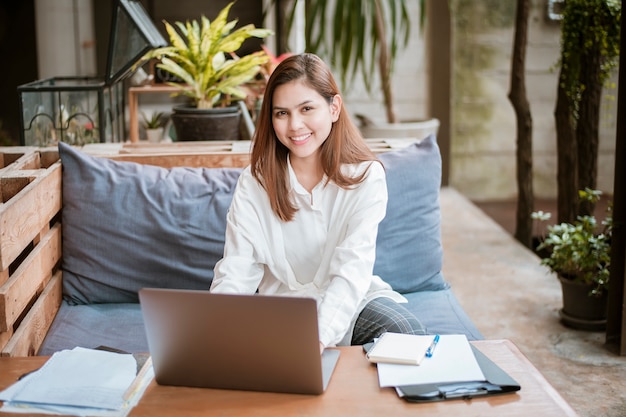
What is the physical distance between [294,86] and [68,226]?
859 mm

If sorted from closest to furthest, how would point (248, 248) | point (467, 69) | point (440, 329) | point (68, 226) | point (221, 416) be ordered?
1. point (221, 416)
2. point (248, 248)
3. point (440, 329)
4. point (68, 226)
5. point (467, 69)

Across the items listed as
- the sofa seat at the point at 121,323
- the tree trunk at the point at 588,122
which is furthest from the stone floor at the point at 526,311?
the sofa seat at the point at 121,323

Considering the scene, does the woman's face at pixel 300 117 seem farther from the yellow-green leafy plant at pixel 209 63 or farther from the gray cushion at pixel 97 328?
the yellow-green leafy plant at pixel 209 63

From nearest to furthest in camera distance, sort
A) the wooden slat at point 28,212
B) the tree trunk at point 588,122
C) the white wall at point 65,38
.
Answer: the wooden slat at point 28,212, the tree trunk at point 588,122, the white wall at point 65,38

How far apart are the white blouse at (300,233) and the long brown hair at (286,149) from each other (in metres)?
0.02

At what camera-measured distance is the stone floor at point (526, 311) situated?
2.72 meters

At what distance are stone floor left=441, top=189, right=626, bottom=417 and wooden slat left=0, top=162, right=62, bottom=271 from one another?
1.64m

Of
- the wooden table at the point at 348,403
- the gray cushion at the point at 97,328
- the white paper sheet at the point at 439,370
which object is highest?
the white paper sheet at the point at 439,370

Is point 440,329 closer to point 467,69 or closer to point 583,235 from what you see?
point 583,235

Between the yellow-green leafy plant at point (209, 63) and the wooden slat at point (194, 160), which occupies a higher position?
the yellow-green leafy plant at point (209, 63)

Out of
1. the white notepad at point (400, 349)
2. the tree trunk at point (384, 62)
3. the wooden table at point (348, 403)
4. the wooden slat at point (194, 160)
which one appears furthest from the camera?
the tree trunk at point (384, 62)

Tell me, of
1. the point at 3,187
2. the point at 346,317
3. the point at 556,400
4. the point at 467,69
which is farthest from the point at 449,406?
the point at 467,69

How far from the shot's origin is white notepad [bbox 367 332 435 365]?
4.98 ft

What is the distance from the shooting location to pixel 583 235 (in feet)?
10.6
